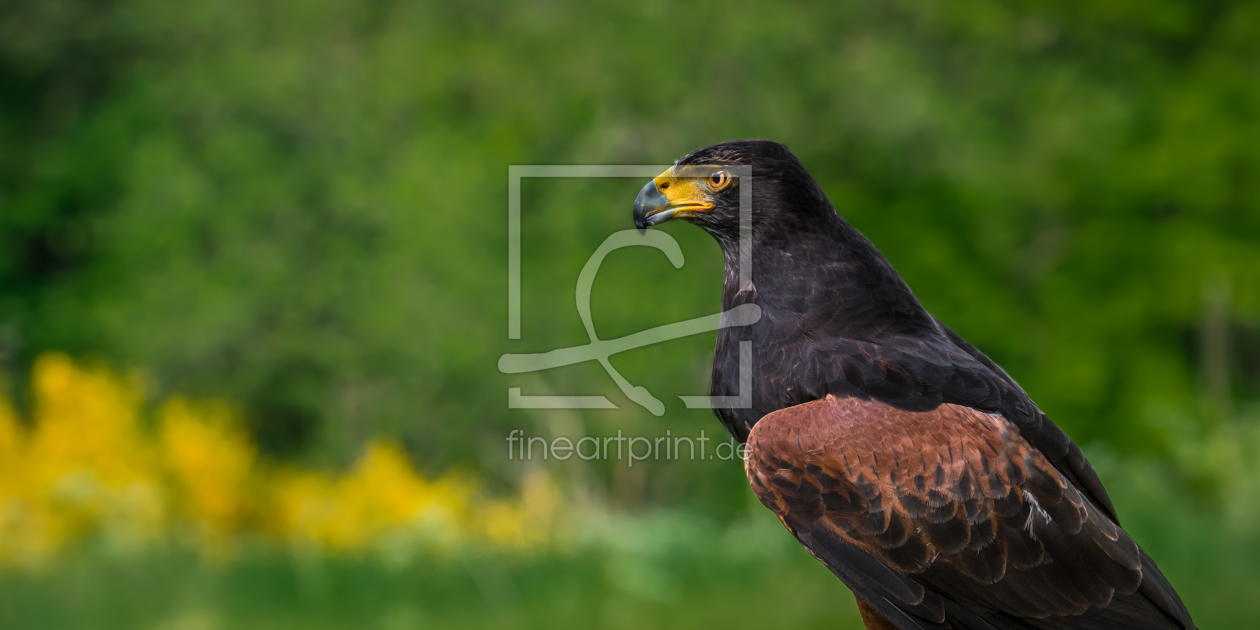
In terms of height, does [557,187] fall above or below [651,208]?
below

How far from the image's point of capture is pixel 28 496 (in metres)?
9.11

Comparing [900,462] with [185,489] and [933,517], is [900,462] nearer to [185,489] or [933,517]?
[933,517]

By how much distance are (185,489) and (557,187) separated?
4.73 metres

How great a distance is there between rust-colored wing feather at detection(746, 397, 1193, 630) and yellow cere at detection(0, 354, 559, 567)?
4.92 meters

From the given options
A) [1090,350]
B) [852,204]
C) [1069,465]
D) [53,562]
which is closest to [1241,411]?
[1090,350]

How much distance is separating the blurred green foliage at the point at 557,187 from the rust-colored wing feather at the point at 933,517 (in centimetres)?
685

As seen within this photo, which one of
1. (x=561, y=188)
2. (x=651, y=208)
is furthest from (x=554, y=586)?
(x=561, y=188)

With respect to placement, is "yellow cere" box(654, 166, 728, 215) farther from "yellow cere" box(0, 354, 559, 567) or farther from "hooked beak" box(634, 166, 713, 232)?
"yellow cere" box(0, 354, 559, 567)

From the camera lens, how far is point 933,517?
108 inches

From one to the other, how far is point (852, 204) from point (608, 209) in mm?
2562

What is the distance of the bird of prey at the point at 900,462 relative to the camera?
8.99 feet

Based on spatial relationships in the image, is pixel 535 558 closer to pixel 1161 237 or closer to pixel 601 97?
pixel 601 97

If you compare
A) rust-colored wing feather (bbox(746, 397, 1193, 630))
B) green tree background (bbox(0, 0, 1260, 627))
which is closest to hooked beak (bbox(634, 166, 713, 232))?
rust-colored wing feather (bbox(746, 397, 1193, 630))

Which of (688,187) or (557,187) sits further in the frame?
(557,187)
